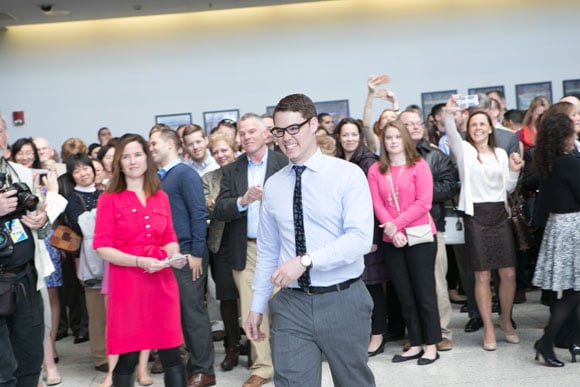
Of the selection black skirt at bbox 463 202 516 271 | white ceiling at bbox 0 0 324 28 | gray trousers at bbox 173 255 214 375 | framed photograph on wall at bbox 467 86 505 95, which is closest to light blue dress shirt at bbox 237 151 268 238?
gray trousers at bbox 173 255 214 375

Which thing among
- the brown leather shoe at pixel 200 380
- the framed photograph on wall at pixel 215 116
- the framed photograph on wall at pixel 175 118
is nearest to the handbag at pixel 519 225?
the brown leather shoe at pixel 200 380

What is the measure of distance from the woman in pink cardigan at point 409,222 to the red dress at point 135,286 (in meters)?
1.91

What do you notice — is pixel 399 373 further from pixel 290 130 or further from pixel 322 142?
pixel 290 130

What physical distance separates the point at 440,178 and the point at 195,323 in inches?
91.2

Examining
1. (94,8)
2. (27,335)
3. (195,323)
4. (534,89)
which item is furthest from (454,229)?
(94,8)

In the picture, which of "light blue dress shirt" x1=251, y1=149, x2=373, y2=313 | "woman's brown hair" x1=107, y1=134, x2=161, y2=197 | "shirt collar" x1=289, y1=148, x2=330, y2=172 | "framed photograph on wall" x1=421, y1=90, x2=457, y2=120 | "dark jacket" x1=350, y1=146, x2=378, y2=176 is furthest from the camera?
"framed photograph on wall" x1=421, y1=90, x2=457, y2=120

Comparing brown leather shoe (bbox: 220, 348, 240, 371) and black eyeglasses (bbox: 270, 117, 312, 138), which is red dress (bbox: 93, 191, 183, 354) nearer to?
black eyeglasses (bbox: 270, 117, 312, 138)

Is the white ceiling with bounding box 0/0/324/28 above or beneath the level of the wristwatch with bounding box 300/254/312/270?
above

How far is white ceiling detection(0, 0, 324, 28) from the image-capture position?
12.0 metres

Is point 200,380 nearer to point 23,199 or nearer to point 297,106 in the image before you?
point 23,199

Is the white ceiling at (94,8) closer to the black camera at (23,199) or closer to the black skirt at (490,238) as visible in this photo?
the black skirt at (490,238)

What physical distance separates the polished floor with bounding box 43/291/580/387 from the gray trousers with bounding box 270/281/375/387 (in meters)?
2.18

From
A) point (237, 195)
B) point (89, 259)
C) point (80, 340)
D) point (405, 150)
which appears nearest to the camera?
point (237, 195)

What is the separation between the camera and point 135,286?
4.32 metres
